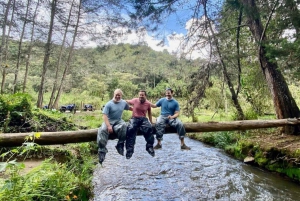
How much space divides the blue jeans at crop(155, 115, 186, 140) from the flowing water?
4.34 feet

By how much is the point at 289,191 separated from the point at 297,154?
99 centimetres

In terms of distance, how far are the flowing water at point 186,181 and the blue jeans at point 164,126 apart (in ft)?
4.34

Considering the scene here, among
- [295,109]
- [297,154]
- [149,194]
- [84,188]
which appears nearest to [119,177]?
[149,194]

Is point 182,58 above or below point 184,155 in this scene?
above

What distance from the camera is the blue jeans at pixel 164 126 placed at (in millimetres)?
4508

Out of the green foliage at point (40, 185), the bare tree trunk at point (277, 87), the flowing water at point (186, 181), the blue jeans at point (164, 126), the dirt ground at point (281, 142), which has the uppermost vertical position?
the bare tree trunk at point (277, 87)

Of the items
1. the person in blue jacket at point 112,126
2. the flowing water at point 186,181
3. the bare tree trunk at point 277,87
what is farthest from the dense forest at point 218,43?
the person in blue jacket at point 112,126

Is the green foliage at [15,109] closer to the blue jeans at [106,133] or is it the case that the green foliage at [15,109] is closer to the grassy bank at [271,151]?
the blue jeans at [106,133]

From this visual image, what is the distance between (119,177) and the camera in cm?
560

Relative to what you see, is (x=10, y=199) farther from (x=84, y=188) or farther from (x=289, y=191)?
(x=289, y=191)

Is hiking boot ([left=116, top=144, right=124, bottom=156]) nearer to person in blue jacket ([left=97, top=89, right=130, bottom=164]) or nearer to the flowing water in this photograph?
person in blue jacket ([left=97, top=89, right=130, bottom=164])

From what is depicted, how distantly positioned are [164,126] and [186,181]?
5.97 ft

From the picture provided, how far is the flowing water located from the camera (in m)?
4.55

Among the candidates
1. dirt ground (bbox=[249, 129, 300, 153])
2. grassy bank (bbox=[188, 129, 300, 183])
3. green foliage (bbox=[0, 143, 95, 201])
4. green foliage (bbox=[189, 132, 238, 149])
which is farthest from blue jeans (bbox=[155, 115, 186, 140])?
green foliage (bbox=[189, 132, 238, 149])
